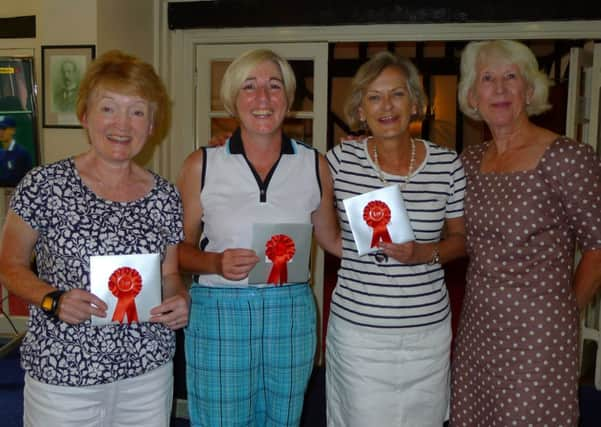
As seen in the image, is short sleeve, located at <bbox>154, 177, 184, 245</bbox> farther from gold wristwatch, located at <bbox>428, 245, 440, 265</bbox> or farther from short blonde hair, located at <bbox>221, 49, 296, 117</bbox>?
gold wristwatch, located at <bbox>428, 245, 440, 265</bbox>

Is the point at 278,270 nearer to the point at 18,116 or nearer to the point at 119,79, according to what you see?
the point at 119,79

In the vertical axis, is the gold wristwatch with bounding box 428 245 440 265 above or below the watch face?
above

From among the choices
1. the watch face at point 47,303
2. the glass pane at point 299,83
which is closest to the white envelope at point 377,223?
the watch face at point 47,303

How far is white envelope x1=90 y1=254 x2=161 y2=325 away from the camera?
5.12 feet

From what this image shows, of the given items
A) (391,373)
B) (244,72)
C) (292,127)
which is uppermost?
(244,72)

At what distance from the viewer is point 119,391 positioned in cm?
165

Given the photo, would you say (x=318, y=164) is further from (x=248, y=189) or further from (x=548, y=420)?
(x=548, y=420)

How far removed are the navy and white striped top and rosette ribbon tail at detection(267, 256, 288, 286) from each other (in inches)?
10.9

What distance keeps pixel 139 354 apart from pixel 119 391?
0.37 ft

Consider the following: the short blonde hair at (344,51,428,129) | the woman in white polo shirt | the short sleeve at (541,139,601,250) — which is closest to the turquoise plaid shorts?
the woman in white polo shirt

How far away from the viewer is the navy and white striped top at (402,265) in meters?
1.95

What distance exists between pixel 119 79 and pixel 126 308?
631 millimetres

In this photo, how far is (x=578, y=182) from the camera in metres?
1.79

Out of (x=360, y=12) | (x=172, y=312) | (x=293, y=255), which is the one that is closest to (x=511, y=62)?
(x=293, y=255)
